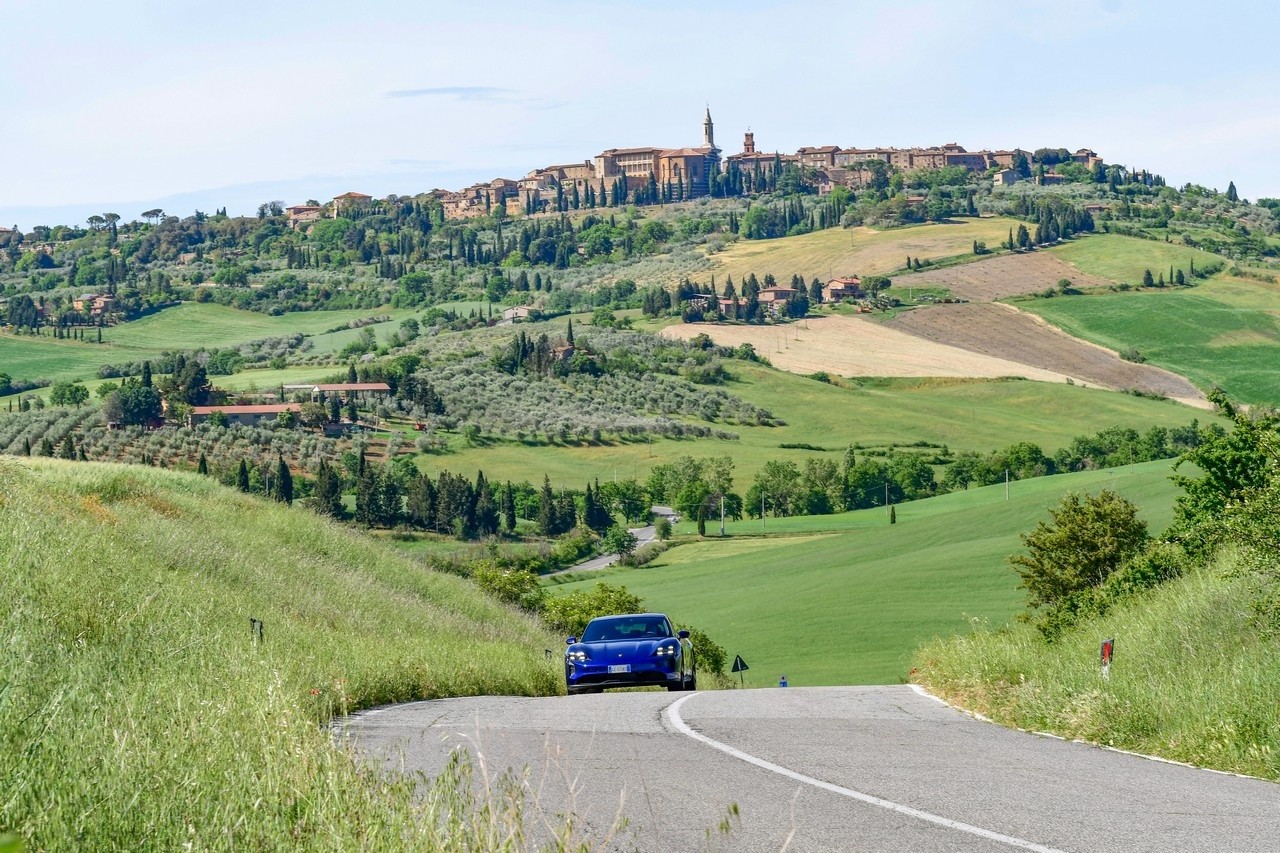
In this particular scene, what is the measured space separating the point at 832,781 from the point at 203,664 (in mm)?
5353

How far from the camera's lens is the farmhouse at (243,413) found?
139m

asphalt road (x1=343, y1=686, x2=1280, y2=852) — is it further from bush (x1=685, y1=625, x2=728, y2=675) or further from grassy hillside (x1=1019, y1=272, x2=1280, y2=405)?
grassy hillside (x1=1019, y1=272, x2=1280, y2=405)

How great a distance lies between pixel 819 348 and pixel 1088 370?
34441 millimetres

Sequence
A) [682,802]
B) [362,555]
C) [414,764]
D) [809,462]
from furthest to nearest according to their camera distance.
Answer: [809,462]
[362,555]
[414,764]
[682,802]

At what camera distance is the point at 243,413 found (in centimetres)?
14150

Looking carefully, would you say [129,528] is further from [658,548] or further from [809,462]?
[809,462]

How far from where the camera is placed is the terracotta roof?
459ft

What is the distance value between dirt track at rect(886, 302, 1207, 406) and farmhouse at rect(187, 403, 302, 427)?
82549 millimetres

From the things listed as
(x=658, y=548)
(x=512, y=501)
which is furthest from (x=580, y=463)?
(x=658, y=548)

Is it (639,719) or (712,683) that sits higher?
(639,719)

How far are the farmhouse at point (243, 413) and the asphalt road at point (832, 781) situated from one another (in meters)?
129

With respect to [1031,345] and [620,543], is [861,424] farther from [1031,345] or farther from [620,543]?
[620,543]

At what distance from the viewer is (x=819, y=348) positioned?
613ft

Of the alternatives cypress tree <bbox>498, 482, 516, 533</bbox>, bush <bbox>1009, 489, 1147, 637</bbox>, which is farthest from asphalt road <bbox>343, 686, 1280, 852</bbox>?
cypress tree <bbox>498, 482, 516, 533</bbox>
